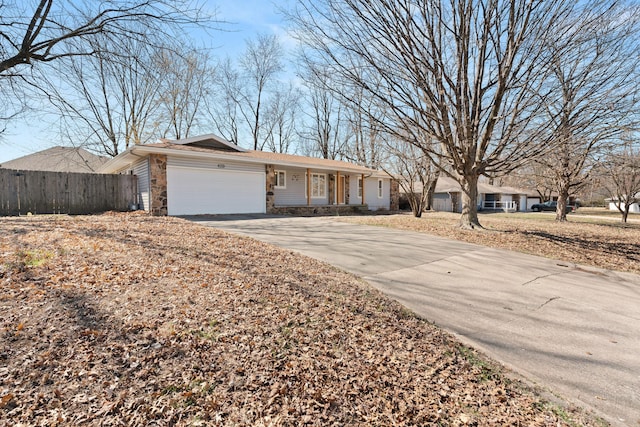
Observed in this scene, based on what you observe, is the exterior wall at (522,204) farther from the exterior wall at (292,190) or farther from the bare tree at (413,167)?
the exterior wall at (292,190)

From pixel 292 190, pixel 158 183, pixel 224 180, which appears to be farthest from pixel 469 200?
pixel 158 183

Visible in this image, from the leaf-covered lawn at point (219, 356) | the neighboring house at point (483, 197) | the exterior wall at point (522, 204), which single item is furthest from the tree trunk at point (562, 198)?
the exterior wall at point (522, 204)

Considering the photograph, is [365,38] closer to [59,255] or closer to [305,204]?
[59,255]

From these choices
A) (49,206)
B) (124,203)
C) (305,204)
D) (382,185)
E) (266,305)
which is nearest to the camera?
(266,305)

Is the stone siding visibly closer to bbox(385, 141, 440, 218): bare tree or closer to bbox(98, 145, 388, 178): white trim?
bbox(98, 145, 388, 178): white trim

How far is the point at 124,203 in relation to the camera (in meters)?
13.3

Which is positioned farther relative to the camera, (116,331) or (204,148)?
(204,148)

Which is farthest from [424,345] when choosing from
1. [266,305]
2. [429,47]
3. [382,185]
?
[382,185]

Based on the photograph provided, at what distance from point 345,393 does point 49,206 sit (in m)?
14.7

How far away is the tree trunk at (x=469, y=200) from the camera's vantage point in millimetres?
9641

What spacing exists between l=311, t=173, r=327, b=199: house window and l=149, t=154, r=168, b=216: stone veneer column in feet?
27.3

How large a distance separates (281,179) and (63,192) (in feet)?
30.4

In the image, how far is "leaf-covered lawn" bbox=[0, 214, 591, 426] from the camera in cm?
180

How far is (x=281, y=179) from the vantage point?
16234 mm
